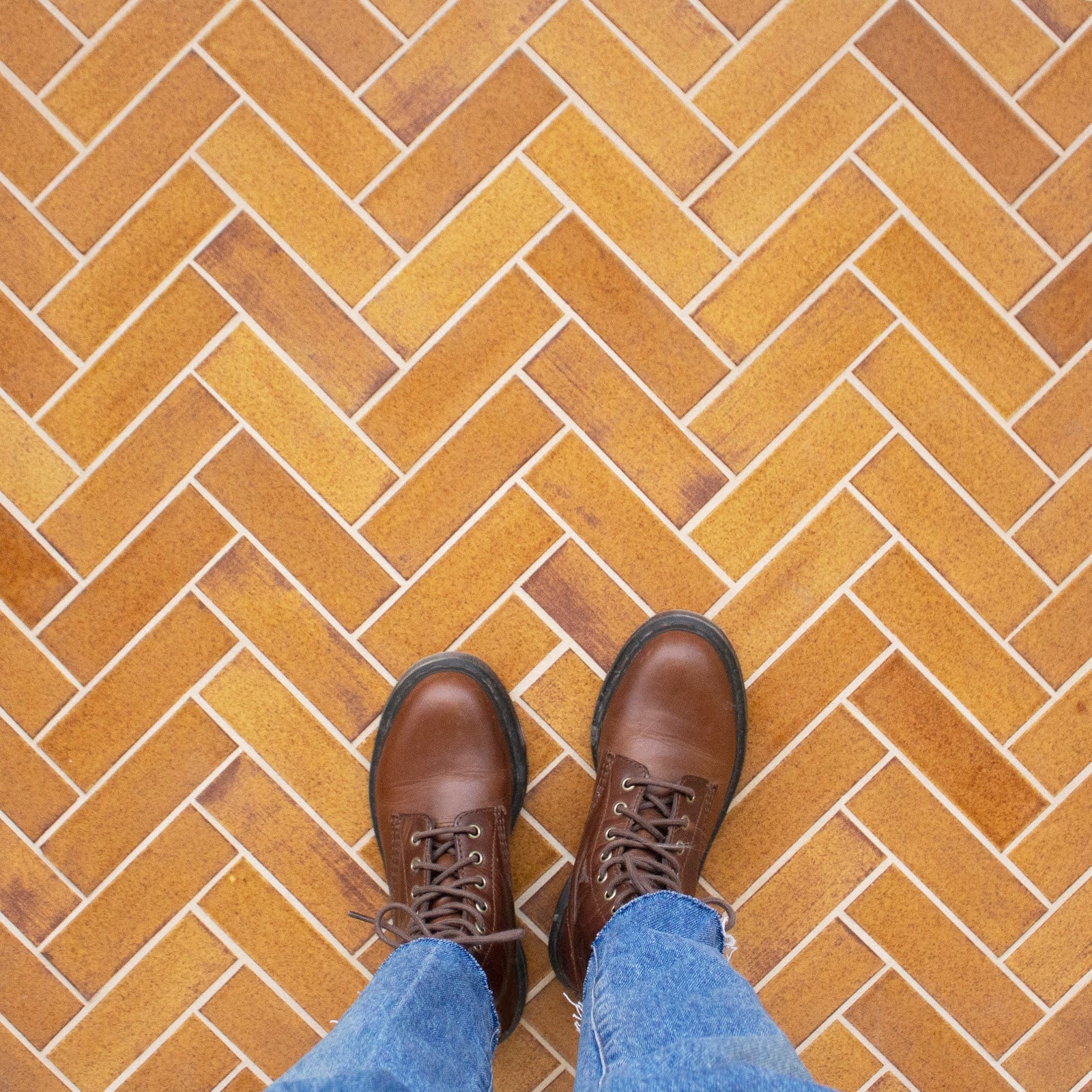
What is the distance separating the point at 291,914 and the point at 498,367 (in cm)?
114

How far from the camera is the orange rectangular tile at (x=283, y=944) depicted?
1.63m

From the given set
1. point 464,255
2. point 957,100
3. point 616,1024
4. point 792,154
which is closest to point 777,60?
point 792,154

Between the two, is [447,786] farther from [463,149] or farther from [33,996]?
[463,149]

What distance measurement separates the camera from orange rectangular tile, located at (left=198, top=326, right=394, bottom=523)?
64.0 inches

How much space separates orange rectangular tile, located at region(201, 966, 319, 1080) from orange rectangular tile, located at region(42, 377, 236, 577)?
89 cm

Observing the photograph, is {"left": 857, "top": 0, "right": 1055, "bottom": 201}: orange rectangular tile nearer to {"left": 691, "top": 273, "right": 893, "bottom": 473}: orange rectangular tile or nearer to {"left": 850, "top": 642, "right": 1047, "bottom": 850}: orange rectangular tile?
{"left": 691, "top": 273, "right": 893, "bottom": 473}: orange rectangular tile

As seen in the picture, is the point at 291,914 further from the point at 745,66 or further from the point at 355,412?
the point at 745,66

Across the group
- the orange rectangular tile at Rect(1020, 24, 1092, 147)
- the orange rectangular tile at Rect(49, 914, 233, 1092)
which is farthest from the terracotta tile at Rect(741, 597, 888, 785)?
the orange rectangular tile at Rect(49, 914, 233, 1092)

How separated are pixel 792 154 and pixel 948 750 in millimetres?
1191

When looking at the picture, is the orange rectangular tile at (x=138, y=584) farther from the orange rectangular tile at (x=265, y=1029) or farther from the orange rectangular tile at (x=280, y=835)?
the orange rectangular tile at (x=265, y=1029)

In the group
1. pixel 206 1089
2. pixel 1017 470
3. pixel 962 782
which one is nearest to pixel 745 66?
pixel 1017 470

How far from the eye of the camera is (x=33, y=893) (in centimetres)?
164

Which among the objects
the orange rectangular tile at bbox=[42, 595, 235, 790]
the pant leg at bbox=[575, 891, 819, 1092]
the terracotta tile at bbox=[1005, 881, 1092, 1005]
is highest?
the orange rectangular tile at bbox=[42, 595, 235, 790]

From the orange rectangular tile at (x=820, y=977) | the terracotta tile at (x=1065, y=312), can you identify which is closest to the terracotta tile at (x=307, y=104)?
the terracotta tile at (x=1065, y=312)
